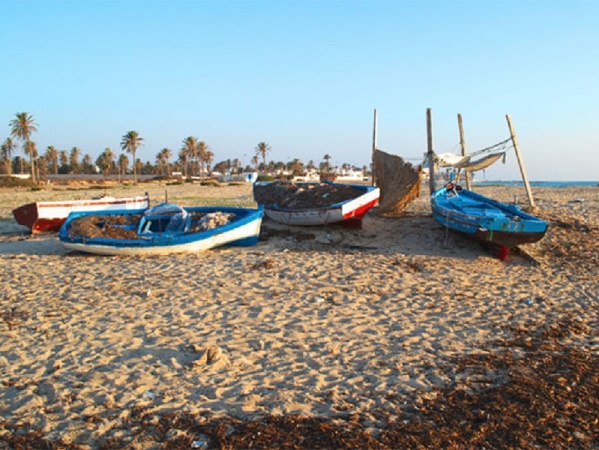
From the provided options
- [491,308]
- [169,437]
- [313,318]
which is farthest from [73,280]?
[491,308]

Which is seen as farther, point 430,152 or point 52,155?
point 52,155

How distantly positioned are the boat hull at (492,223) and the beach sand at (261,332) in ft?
1.82

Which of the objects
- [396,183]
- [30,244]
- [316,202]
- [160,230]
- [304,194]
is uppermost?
[396,183]

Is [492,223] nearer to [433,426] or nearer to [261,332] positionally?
[261,332]

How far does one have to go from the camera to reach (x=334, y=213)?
45.3ft

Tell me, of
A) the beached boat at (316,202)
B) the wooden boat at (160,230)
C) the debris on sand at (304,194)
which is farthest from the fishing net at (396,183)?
the wooden boat at (160,230)

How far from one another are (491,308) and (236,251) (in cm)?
630

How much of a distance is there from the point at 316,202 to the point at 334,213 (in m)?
1.58

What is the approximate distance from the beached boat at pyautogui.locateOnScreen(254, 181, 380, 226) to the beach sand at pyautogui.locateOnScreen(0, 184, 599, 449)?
2.06 m

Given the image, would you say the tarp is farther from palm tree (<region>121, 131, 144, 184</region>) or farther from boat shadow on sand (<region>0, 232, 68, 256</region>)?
palm tree (<region>121, 131, 144, 184</region>)

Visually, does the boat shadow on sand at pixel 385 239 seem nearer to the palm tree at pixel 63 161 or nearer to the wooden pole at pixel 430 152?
the wooden pole at pixel 430 152

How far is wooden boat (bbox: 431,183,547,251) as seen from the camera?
438 inches

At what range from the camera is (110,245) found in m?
11.6

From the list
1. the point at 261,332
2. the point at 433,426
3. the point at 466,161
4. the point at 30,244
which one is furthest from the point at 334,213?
the point at 433,426
